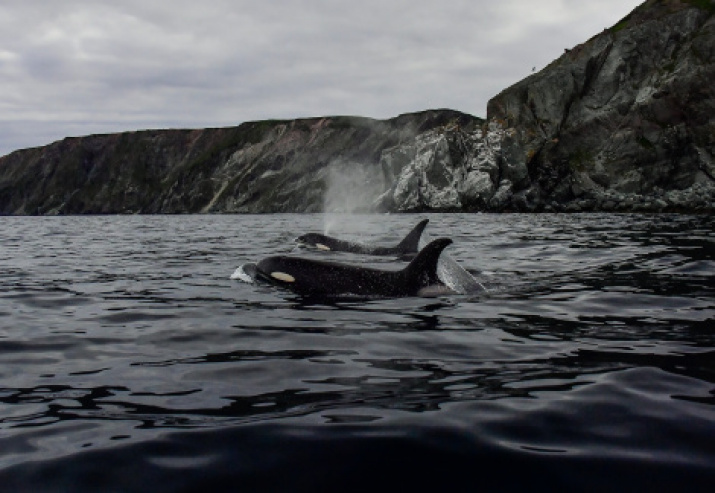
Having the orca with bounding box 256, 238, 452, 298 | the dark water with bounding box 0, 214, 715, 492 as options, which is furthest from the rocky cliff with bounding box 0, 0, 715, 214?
the dark water with bounding box 0, 214, 715, 492

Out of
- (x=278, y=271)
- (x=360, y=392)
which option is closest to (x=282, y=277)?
(x=278, y=271)

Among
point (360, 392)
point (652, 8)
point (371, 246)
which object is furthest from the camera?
point (652, 8)

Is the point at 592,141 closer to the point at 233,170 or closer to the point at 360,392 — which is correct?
the point at 360,392

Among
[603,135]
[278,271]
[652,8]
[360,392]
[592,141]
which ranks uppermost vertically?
[652,8]

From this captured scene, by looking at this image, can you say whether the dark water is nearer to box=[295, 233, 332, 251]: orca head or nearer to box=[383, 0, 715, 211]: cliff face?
box=[295, 233, 332, 251]: orca head

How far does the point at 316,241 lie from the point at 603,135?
75683mm

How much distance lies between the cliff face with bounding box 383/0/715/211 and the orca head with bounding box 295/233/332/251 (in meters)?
51.0

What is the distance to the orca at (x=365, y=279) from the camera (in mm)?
10977

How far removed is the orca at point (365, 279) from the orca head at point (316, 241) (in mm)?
8847

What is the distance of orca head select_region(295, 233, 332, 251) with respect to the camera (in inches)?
822

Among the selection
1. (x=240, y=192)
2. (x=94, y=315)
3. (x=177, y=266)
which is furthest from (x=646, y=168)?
(x=240, y=192)

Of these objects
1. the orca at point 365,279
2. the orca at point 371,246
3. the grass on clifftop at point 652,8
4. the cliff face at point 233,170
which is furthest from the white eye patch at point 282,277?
the cliff face at point 233,170

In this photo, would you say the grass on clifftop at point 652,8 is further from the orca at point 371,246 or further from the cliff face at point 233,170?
the orca at point 371,246

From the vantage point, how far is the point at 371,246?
64.7ft
